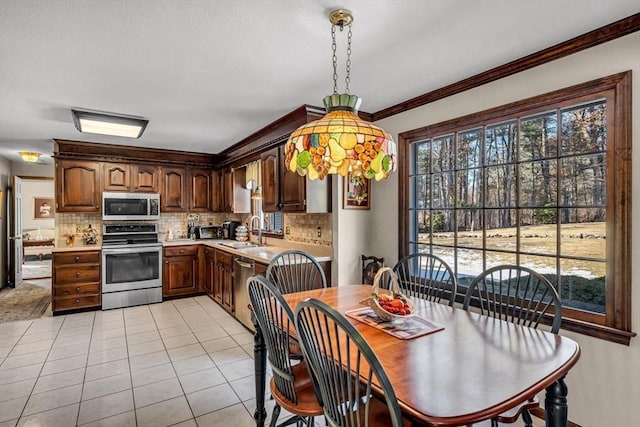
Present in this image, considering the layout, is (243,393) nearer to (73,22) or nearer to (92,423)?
(92,423)

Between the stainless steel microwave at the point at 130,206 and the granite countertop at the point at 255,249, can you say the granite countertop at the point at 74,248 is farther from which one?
the stainless steel microwave at the point at 130,206

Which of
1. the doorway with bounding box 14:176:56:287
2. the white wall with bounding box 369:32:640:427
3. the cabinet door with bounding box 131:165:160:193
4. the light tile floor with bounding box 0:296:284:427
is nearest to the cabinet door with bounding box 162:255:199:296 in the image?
the light tile floor with bounding box 0:296:284:427

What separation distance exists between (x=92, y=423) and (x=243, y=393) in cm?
97

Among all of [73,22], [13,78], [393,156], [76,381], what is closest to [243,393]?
[76,381]

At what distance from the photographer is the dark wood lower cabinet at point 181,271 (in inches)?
204

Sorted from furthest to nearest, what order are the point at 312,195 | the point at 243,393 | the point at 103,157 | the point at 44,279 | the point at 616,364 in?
the point at 44,279, the point at 103,157, the point at 312,195, the point at 243,393, the point at 616,364

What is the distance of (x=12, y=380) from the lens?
2752mm

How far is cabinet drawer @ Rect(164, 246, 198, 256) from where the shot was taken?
5.21 meters

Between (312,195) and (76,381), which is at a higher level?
(312,195)

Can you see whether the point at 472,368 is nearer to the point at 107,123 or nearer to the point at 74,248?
the point at 107,123

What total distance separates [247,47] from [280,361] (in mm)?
1855

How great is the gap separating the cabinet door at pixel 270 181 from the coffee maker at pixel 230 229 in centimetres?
184

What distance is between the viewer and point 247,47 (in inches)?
84.6

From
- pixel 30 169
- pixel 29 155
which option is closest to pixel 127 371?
pixel 29 155
